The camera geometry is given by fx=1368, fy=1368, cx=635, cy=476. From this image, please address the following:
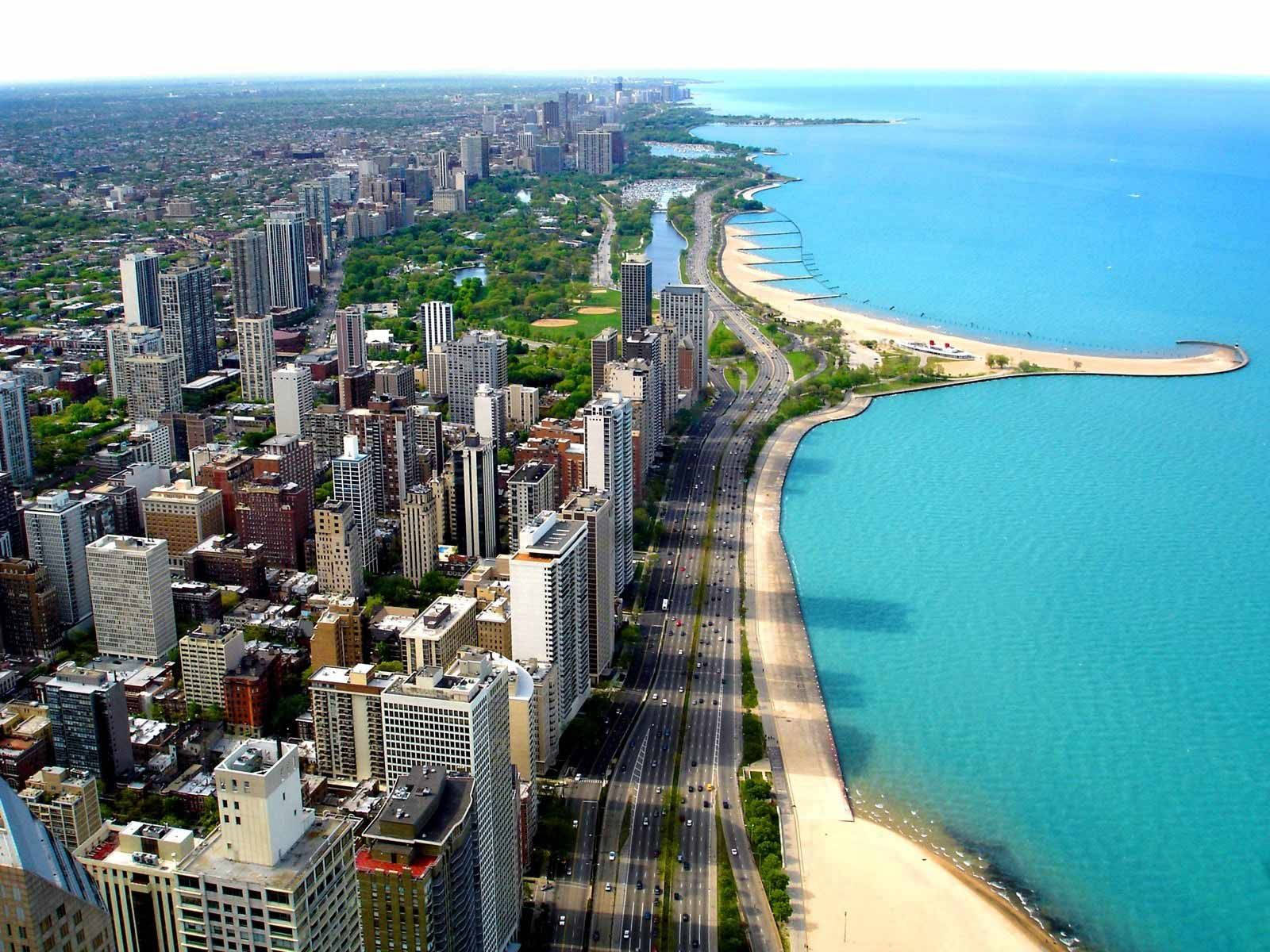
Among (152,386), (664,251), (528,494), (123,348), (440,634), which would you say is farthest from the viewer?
(664,251)

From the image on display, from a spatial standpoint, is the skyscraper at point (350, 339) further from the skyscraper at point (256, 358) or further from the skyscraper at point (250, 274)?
the skyscraper at point (250, 274)

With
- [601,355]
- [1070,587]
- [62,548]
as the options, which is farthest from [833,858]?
[601,355]

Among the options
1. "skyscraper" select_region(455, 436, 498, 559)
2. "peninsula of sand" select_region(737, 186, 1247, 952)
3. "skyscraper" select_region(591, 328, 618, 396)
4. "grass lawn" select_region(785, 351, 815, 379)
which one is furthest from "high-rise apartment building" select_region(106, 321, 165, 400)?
"peninsula of sand" select_region(737, 186, 1247, 952)

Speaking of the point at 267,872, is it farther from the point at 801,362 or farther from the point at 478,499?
the point at 801,362

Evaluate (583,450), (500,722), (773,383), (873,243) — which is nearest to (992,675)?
(583,450)

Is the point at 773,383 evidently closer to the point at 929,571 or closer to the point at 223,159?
the point at 929,571

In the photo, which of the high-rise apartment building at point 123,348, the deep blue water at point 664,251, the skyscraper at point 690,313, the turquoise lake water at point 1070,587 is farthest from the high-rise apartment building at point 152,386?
the deep blue water at point 664,251
